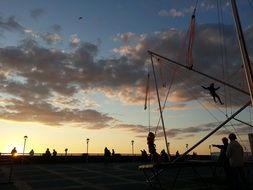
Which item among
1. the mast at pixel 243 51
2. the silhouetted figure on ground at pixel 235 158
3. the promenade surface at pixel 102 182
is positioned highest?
the mast at pixel 243 51

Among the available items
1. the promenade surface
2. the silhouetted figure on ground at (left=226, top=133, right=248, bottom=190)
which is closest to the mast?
the silhouetted figure on ground at (left=226, top=133, right=248, bottom=190)

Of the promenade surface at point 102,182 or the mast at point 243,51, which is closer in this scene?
the mast at point 243,51

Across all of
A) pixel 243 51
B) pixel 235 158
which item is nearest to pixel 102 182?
pixel 235 158

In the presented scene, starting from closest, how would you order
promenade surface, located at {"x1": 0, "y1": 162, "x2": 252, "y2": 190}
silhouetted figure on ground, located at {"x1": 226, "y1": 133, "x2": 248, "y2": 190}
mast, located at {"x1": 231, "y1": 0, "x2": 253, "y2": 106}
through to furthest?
mast, located at {"x1": 231, "y1": 0, "x2": 253, "y2": 106} < silhouetted figure on ground, located at {"x1": 226, "y1": 133, "x2": 248, "y2": 190} < promenade surface, located at {"x1": 0, "y1": 162, "x2": 252, "y2": 190}

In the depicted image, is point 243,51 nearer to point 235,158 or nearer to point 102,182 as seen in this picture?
point 235,158

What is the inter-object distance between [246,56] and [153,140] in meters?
8.55

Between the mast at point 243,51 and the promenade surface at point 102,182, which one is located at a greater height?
the mast at point 243,51

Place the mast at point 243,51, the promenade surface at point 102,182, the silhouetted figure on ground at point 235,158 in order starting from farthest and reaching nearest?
the promenade surface at point 102,182 → the silhouetted figure on ground at point 235,158 → the mast at point 243,51

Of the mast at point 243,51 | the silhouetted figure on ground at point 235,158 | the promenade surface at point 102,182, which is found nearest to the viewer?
the mast at point 243,51

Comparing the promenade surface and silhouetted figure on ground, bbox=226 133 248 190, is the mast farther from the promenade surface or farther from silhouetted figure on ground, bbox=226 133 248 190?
the promenade surface

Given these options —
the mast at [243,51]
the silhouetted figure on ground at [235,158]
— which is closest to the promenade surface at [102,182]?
the silhouetted figure on ground at [235,158]

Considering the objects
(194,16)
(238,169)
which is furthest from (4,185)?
(194,16)

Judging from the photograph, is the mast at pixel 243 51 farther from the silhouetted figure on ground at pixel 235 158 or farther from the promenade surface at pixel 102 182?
the promenade surface at pixel 102 182

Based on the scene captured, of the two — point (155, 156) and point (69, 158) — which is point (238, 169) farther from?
point (69, 158)
